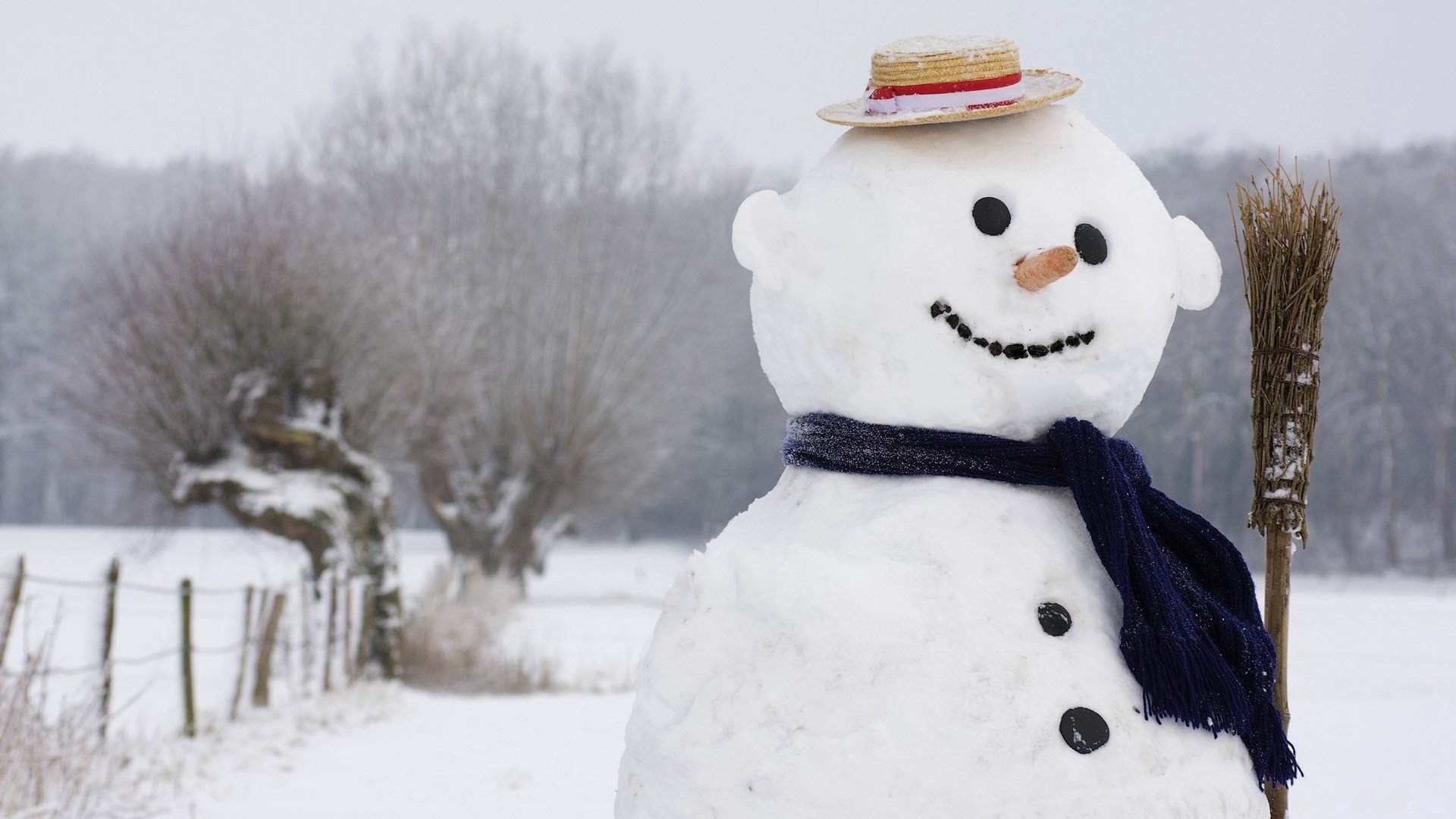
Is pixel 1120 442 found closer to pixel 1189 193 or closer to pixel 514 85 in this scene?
pixel 514 85

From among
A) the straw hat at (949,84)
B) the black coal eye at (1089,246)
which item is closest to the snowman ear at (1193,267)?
the black coal eye at (1089,246)

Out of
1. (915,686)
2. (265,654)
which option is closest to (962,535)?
(915,686)

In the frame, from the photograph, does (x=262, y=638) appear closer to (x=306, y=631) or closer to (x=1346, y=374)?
(x=306, y=631)

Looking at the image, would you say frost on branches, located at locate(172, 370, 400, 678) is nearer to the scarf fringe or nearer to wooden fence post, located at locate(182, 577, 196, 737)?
wooden fence post, located at locate(182, 577, 196, 737)

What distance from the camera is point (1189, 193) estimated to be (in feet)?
102

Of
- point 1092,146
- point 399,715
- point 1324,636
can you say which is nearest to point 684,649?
point 1092,146

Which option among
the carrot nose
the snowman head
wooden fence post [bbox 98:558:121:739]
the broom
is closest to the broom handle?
the broom

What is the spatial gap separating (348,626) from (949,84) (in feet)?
25.9

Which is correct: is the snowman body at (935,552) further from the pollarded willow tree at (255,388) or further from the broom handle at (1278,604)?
the pollarded willow tree at (255,388)

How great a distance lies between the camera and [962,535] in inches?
96.3

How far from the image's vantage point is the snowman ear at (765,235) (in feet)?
8.71

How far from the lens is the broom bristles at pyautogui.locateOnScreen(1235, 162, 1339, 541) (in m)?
2.74

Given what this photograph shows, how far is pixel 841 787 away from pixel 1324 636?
13.2m

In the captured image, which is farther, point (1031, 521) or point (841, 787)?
point (1031, 521)
